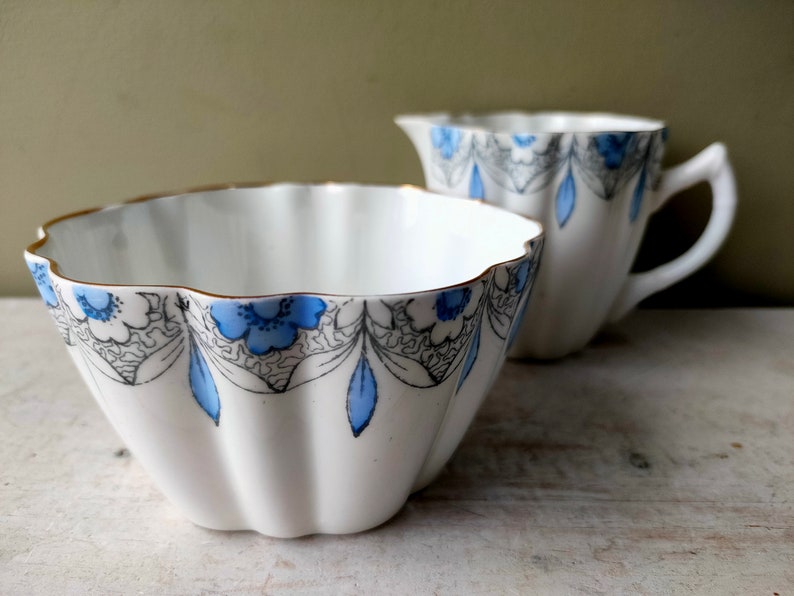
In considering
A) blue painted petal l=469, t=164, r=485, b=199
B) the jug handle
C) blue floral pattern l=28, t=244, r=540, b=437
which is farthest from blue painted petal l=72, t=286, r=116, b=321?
the jug handle

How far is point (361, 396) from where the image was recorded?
0.79ft

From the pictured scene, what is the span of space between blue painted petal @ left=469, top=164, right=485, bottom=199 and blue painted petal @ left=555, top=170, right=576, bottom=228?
0.05 m

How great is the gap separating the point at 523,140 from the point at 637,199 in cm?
9

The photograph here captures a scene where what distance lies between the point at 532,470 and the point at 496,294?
124mm

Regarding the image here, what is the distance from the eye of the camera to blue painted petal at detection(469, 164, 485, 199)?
0.41 metres

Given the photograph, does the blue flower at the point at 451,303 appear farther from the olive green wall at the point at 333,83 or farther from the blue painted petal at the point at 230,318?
the olive green wall at the point at 333,83

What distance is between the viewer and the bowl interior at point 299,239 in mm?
379

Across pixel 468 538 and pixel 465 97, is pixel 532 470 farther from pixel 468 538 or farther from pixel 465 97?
pixel 465 97

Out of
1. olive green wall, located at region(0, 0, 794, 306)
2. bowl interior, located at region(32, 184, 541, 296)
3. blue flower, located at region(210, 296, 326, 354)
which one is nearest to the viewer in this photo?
blue flower, located at region(210, 296, 326, 354)

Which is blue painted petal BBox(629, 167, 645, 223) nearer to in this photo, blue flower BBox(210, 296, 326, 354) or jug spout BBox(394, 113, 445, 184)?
jug spout BBox(394, 113, 445, 184)

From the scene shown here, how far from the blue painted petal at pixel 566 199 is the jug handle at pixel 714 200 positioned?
0.26 feet

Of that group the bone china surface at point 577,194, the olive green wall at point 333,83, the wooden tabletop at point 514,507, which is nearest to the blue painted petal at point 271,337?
the wooden tabletop at point 514,507

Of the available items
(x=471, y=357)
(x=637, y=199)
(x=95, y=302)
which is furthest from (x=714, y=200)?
(x=95, y=302)

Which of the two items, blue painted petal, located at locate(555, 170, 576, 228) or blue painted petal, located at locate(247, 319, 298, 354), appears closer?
blue painted petal, located at locate(247, 319, 298, 354)
